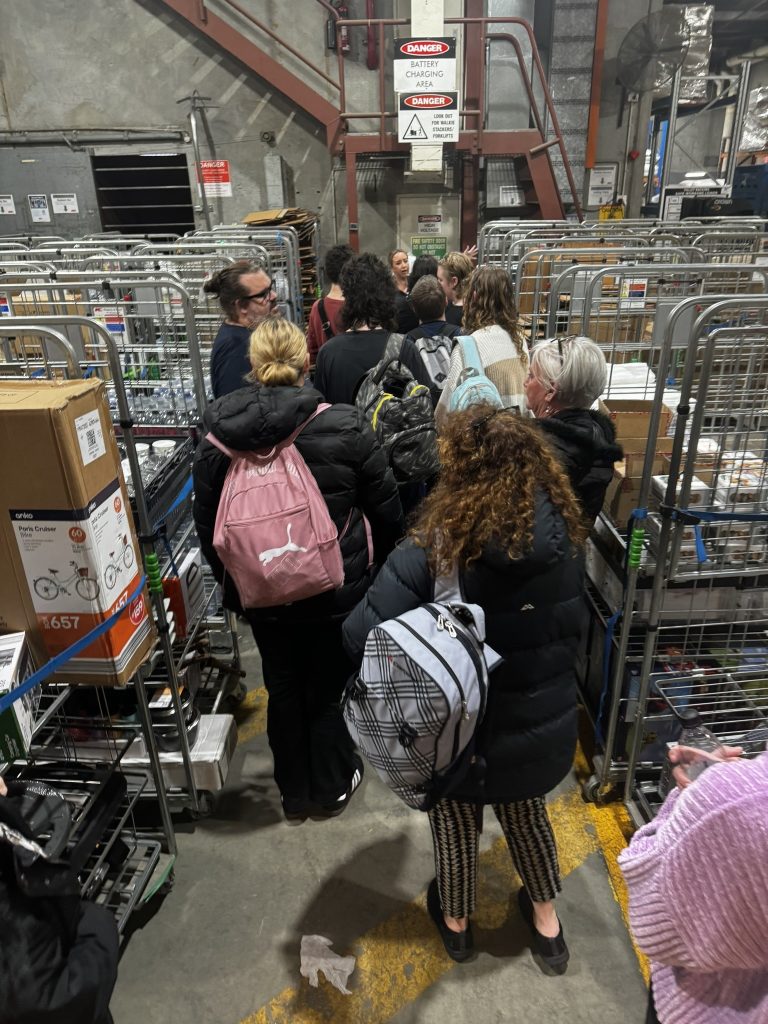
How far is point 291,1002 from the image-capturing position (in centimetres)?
204

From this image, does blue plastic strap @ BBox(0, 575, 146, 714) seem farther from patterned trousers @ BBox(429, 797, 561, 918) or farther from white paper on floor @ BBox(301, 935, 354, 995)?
white paper on floor @ BBox(301, 935, 354, 995)

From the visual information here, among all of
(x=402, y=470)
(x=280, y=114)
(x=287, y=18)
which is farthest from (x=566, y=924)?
(x=287, y=18)

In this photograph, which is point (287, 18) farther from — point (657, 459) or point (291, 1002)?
point (291, 1002)

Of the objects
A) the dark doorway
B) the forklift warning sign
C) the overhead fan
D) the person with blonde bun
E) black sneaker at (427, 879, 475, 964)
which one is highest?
the overhead fan

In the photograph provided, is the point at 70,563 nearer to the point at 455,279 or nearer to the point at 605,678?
the point at 605,678

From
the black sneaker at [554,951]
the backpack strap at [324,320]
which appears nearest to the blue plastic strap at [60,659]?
the black sneaker at [554,951]

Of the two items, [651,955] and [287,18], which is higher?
[287,18]

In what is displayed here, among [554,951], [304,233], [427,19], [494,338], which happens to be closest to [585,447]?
[494,338]

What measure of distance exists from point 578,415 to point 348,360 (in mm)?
1295

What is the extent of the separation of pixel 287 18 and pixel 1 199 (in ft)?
15.1

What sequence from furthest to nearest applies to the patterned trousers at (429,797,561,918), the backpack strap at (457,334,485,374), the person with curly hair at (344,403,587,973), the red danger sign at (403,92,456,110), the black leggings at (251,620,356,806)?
1. the red danger sign at (403,92,456,110)
2. the backpack strap at (457,334,485,374)
3. the black leggings at (251,620,356,806)
4. the patterned trousers at (429,797,561,918)
5. the person with curly hair at (344,403,587,973)

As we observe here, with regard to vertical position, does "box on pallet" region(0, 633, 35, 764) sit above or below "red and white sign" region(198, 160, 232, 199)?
below

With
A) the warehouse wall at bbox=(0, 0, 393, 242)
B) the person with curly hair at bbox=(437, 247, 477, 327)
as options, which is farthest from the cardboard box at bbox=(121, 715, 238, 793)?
the warehouse wall at bbox=(0, 0, 393, 242)

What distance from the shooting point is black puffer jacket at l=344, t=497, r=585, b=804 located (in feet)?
5.32
